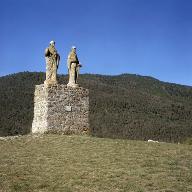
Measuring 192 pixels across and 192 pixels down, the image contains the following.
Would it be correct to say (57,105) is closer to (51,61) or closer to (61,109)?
(61,109)

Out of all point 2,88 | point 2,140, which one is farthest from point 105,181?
point 2,88

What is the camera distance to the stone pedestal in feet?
71.6

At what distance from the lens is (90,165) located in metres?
15.2

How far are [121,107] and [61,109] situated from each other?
7997cm

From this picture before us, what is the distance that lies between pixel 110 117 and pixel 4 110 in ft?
65.0

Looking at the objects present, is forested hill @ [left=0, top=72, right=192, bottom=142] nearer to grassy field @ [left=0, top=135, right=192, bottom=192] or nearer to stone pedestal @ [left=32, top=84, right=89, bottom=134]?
stone pedestal @ [left=32, top=84, right=89, bottom=134]

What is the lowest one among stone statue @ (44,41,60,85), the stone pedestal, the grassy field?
the grassy field

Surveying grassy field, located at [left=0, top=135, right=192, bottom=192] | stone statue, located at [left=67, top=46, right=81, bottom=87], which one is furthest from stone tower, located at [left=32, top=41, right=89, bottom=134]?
grassy field, located at [left=0, top=135, right=192, bottom=192]

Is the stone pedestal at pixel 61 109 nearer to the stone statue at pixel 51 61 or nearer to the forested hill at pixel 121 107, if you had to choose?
the stone statue at pixel 51 61

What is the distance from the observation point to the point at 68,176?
13.7 m

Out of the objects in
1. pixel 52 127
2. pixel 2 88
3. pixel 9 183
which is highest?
pixel 2 88

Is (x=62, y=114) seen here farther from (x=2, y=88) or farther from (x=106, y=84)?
(x=106, y=84)

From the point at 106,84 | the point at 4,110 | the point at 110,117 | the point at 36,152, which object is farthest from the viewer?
the point at 106,84

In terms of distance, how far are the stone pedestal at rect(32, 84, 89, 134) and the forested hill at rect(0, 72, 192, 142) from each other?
43259 mm
